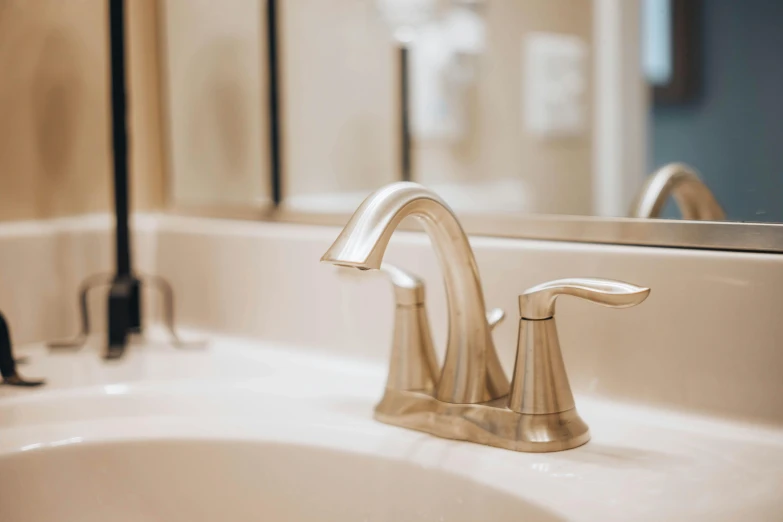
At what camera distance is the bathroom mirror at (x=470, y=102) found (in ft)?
2.79

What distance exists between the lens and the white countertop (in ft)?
1.37

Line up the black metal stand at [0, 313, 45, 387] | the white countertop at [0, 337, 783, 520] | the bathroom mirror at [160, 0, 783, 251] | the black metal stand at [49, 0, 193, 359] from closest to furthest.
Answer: the white countertop at [0, 337, 783, 520], the black metal stand at [0, 313, 45, 387], the black metal stand at [49, 0, 193, 359], the bathroom mirror at [160, 0, 783, 251]

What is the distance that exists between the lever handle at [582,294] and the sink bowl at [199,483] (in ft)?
0.40

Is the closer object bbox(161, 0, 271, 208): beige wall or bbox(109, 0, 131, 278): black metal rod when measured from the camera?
bbox(109, 0, 131, 278): black metal rod

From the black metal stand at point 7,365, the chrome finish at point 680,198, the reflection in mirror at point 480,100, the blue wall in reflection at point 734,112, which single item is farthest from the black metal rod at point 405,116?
the black metal stand at point 7,365

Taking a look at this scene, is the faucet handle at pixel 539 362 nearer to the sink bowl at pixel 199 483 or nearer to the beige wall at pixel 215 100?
the sink bowl at pixel 199 483

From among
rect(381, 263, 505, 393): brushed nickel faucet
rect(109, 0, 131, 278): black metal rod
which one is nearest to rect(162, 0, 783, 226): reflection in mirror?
rect(109, 0, 131, 278): black metal rod

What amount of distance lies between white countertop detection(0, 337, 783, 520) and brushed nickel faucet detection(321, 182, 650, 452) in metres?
0.01

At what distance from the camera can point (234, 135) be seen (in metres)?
0.93

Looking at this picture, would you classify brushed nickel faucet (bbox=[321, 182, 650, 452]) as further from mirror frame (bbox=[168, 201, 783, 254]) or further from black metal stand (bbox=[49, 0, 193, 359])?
black metal stand (bbox=[49, 0, 193, 359])

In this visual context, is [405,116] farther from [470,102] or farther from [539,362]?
[539,362]

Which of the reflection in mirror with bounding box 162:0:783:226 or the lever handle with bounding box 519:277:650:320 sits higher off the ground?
the reflection in mirror with bounding box 162:0:783:226

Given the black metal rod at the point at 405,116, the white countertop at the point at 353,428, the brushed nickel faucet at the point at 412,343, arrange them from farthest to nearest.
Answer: the black metal rod at the point at 405,116
the brushed nickel faucet at the point at 412,343
the white countertop at the point at 353,428

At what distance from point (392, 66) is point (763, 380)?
2.33 ft
